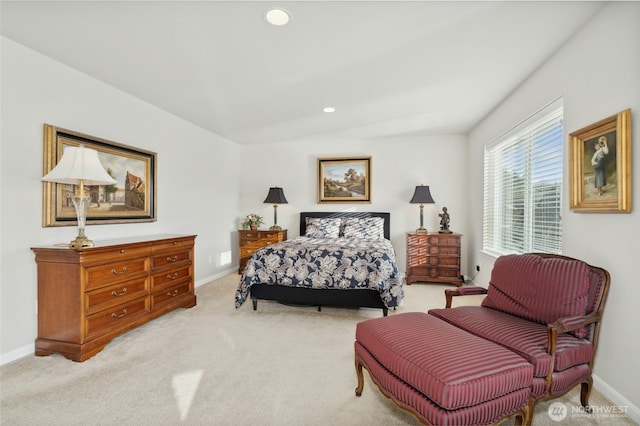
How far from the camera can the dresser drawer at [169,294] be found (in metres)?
3.21

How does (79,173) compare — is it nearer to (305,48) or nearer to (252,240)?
(305,48)

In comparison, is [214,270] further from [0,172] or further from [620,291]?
[620,291]

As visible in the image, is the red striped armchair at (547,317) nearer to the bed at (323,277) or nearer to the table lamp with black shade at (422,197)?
the bed at (323,277)

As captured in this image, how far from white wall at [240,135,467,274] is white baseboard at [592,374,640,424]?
3310 mm

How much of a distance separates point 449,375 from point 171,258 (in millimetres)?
3064

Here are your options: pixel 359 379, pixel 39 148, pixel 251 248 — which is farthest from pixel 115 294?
pixel 251 248

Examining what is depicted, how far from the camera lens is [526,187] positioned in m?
3.40

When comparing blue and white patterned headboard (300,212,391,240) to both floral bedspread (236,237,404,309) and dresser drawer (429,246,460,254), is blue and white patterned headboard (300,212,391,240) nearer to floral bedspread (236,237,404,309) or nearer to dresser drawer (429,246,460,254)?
dresser drawer (429,246,460,254)

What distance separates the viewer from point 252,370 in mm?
2277

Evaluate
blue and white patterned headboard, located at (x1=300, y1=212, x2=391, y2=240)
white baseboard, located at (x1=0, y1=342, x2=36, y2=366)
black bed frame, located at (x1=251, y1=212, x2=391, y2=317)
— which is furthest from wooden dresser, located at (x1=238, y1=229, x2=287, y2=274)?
white baseboard, located at (x1=0, y1=342, x2=36, y2=366)

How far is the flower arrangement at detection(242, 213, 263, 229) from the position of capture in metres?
5.66

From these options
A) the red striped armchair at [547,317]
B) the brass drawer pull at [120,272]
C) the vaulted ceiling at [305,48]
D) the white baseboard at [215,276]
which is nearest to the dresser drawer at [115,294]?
the brass drawer pull at [120,272]

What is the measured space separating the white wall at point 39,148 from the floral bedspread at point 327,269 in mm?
1561

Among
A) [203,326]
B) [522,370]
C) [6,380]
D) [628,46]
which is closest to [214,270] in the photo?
[203,326]
